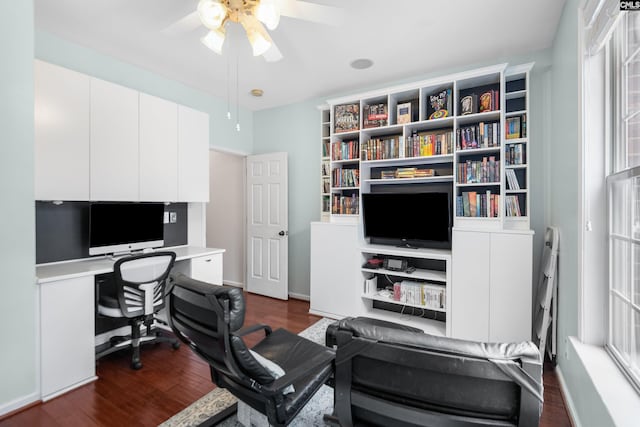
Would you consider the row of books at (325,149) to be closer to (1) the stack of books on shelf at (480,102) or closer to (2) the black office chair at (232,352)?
(1) the stack of books on shelf at (480,102)

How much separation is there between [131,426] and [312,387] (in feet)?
3.88

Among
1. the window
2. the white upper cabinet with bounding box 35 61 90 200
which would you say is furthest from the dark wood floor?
the white upper cabinet with bounding box 35 61 90 200

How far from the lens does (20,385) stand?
2.00 meters

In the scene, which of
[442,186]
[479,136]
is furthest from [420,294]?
[479,136]

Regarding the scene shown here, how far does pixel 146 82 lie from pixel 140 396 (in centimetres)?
305

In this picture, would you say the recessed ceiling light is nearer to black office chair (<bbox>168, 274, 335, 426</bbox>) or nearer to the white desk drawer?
the white desk drawer

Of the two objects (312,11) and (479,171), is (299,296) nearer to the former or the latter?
(479,171)

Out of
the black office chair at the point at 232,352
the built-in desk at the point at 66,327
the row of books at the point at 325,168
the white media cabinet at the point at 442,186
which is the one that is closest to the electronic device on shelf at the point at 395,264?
the white media cabinet at the point at 442,186

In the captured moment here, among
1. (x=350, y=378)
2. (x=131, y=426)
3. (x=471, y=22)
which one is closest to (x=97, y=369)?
(x=131, y=426)

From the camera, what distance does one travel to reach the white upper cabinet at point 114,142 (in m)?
2.65

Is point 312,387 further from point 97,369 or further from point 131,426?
point 97,369

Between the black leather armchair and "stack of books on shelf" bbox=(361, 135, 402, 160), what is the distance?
2.59 m

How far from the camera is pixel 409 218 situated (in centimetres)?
328

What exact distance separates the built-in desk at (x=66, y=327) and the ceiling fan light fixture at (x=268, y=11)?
2176 mm
